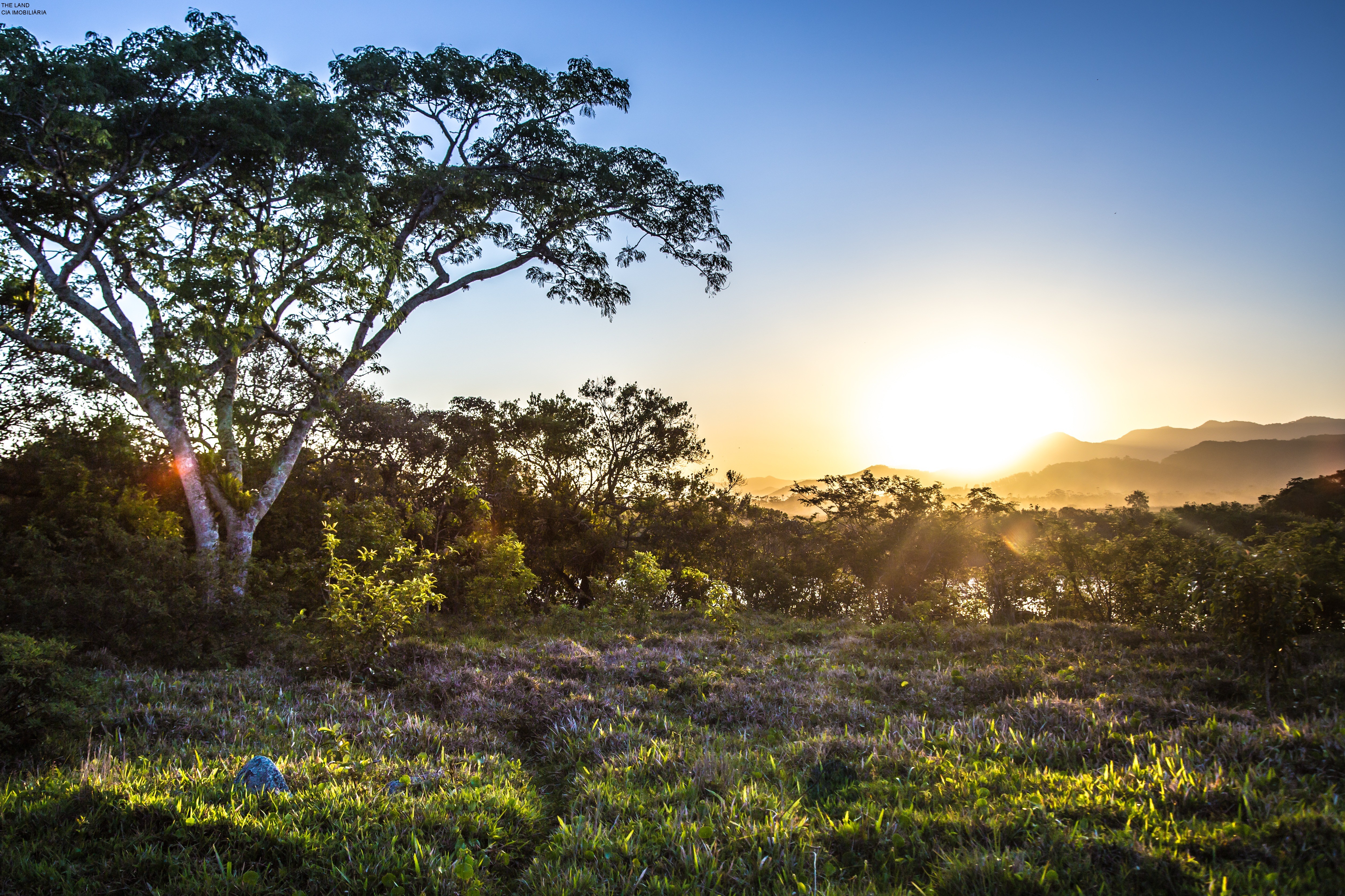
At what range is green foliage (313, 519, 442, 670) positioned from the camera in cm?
754

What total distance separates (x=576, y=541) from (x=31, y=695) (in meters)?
12.4

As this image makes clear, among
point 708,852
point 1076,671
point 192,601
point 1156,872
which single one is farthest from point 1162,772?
point 192,601

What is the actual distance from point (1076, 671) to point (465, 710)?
23.5ft

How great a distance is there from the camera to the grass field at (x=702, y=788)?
2963mm

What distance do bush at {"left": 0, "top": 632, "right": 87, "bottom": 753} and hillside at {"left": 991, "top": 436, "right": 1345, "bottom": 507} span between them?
129ft

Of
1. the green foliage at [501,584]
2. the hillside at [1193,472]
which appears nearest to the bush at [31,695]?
the green foliage at [501,584]

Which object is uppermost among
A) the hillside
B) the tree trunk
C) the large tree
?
the large tree

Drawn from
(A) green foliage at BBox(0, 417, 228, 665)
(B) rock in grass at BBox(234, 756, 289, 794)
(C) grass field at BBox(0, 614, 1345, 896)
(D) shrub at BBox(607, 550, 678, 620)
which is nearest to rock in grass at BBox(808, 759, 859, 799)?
(C) grass field at BBox(0, 614, 1345, 896)

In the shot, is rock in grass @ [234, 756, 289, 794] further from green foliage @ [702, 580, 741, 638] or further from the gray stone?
green foliage @ [702, 580, 741, 638]

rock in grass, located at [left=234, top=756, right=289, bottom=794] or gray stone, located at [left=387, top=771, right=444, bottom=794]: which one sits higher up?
rock in grass, located at [left=234, top=756, right=289, bottom=794]

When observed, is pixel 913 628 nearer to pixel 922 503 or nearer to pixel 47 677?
pixel 922 503

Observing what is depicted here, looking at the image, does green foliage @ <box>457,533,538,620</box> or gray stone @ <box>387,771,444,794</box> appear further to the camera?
green foliage @ <box>457,533,538,620</box>

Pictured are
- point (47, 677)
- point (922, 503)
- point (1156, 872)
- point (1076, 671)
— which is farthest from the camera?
point (922, 503)

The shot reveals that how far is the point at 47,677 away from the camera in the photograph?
453 centimetres
